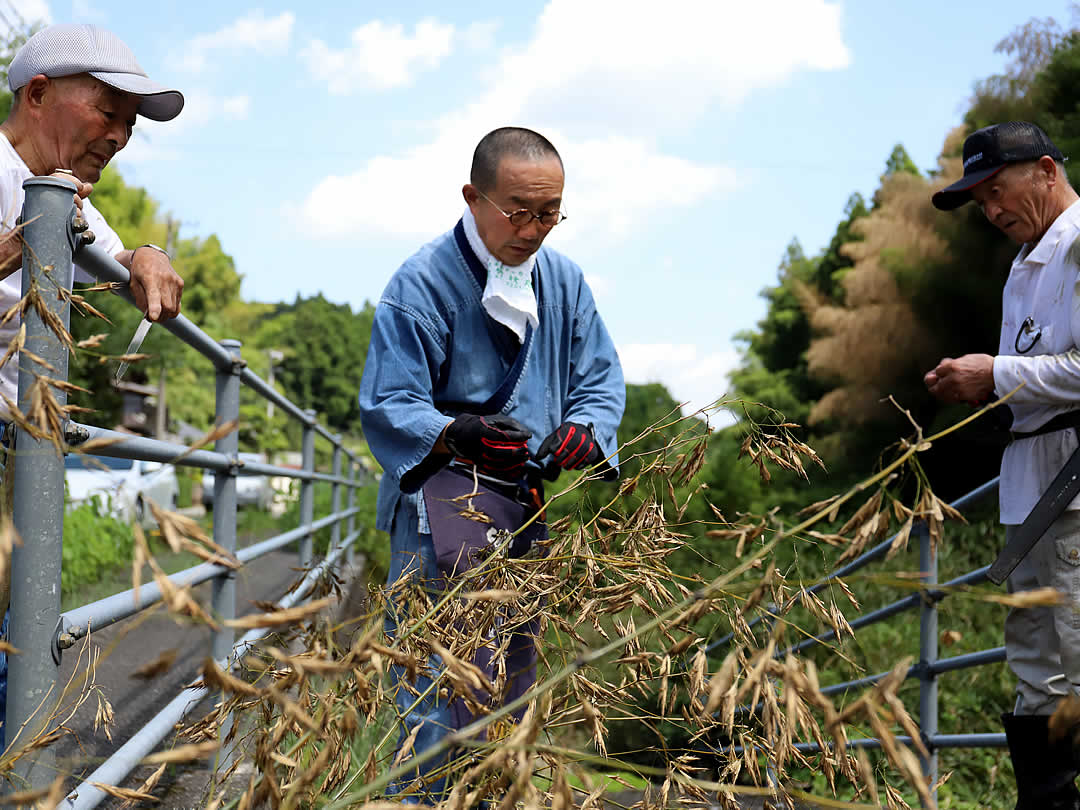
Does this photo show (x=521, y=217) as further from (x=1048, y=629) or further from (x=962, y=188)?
(x=1048, y=629)

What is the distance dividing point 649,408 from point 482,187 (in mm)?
7538

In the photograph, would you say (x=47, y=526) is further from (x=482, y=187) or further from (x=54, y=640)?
(x=482, y=187)

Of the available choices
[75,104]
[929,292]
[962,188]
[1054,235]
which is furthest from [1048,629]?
[929,292]

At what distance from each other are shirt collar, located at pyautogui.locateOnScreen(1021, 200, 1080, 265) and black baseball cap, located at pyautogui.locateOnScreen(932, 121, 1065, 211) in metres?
0.15

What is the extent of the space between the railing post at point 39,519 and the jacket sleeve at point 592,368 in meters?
1.51

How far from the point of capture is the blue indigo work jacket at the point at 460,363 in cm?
246

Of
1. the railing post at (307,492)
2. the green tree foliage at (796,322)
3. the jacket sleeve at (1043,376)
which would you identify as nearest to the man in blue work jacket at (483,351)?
the jacket sleeve at (1043,376)

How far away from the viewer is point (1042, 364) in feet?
7.36

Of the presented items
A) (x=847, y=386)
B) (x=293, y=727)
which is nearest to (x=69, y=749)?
(x=293, y=727)

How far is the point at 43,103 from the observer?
1.86m

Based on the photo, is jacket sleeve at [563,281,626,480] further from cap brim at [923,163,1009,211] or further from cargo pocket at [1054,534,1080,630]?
cargo pocket at [1054,534,1080,630]

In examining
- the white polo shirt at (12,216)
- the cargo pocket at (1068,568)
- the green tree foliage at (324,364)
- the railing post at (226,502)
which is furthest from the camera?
the green tree foliage at (324,364)

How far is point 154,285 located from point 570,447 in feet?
3.52

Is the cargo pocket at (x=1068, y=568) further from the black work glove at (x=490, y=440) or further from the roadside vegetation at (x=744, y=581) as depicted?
the black work glove at (x=490, y=440)
